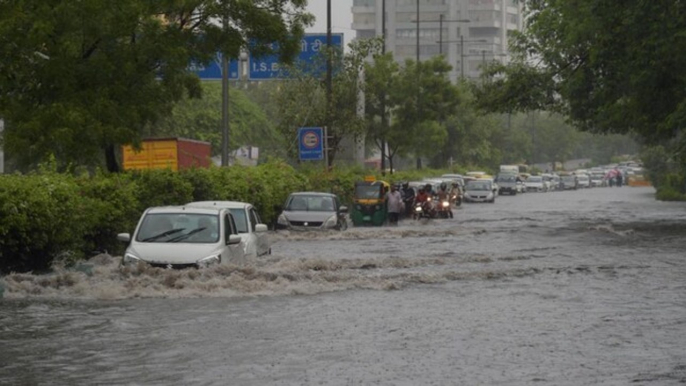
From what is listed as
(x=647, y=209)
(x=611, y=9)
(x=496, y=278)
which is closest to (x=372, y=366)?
(x=496, y=278)

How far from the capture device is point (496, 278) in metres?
29.1

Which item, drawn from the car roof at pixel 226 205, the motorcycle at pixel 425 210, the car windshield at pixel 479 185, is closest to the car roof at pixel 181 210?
the car roof at pixel 226 205

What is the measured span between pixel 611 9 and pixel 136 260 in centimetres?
2645

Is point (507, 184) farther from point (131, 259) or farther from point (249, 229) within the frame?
point (131, 259)

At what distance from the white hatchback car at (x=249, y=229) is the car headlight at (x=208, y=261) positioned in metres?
3.32

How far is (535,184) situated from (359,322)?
362ft

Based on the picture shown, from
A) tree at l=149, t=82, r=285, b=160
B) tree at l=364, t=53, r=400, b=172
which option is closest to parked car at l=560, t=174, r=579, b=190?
tree at l=149, t=82, r=285, b=160

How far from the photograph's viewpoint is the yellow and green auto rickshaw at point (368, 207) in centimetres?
5584

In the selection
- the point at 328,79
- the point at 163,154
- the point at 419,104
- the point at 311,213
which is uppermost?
the point at 328,79

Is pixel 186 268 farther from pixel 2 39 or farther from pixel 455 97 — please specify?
pixel 455 97

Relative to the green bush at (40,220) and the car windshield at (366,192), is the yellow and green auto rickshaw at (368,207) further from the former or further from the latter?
the green bush at (40,220)

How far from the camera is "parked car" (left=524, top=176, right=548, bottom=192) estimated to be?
128375 mm

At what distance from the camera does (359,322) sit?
66.0 feet

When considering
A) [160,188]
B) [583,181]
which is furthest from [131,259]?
[583,181]
